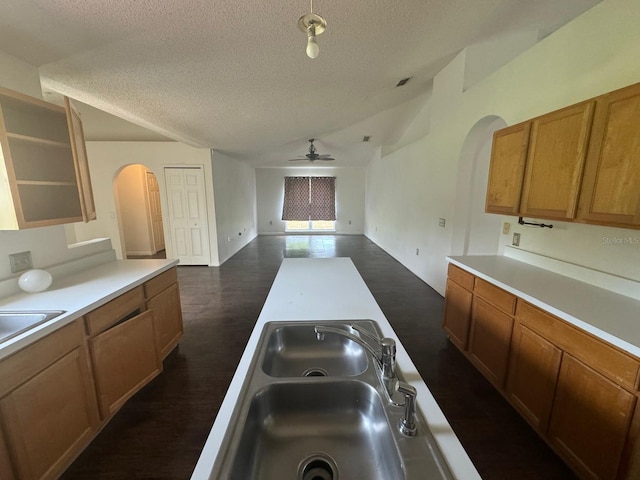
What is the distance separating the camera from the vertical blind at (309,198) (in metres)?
8.74

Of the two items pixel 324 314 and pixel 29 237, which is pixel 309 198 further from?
pixel 324 314

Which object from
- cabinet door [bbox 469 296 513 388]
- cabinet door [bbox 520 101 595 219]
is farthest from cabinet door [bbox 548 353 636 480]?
cabinet door [bbox 520 101 595 219]

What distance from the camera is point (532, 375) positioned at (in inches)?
62.7

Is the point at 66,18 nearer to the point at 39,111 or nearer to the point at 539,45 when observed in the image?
the point at 39,111

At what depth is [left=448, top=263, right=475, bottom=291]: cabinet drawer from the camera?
2174mm

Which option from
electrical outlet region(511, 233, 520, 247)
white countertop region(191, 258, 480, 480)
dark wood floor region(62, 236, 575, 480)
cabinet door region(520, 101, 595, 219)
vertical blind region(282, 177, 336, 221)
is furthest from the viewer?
vertical blind region(282, 177, 336, 221)

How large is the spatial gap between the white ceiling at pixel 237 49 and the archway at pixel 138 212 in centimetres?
218

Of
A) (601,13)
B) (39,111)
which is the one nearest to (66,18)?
(39,111)

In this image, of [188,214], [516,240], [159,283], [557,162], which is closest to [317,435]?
[159,283]

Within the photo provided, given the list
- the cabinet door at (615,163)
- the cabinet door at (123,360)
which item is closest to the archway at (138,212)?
the cabinet door at (123,360)

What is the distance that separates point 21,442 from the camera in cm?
113

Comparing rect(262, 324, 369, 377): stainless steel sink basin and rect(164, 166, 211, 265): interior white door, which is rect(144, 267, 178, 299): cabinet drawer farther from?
rect(164, 166, 211, 265): interior white door

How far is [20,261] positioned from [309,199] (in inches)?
296

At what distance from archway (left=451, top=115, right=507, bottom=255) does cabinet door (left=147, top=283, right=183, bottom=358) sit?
3213 millimetres
